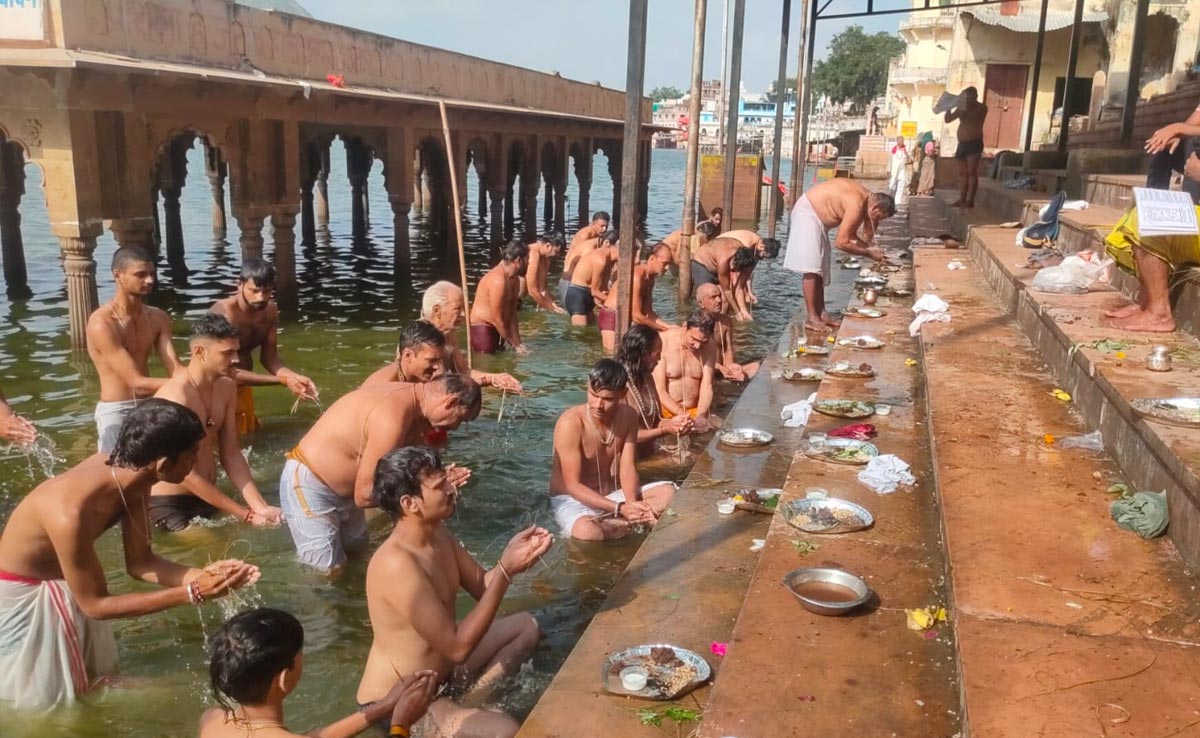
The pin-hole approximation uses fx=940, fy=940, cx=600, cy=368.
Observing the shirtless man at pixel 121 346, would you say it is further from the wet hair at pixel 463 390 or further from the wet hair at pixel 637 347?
the wet hair at pixel 637 347

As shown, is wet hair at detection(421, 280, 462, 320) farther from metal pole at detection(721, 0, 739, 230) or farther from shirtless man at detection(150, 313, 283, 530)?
metal pole at detection(721, 0, 739, 230)

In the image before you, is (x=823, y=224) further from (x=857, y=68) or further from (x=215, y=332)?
(x=857, y=68)

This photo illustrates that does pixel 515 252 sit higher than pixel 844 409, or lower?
higher

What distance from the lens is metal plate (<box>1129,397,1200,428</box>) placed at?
3.89 meters

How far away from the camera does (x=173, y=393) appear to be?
5.50m

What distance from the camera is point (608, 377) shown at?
5.53 metres

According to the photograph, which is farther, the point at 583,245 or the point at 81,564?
the point at 583,245

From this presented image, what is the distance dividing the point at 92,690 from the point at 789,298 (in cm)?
1375

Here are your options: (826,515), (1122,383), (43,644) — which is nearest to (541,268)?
(826,515)

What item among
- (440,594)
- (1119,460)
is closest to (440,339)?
(440,594)

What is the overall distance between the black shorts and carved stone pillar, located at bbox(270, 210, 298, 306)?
10.1m

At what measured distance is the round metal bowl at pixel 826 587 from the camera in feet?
11.9

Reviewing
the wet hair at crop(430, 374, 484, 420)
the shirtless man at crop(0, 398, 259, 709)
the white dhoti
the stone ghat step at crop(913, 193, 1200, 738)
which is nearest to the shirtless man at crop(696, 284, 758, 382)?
the stone ghat step at crop(913, 193, 1200, 738)

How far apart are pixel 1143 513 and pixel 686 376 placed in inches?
177
